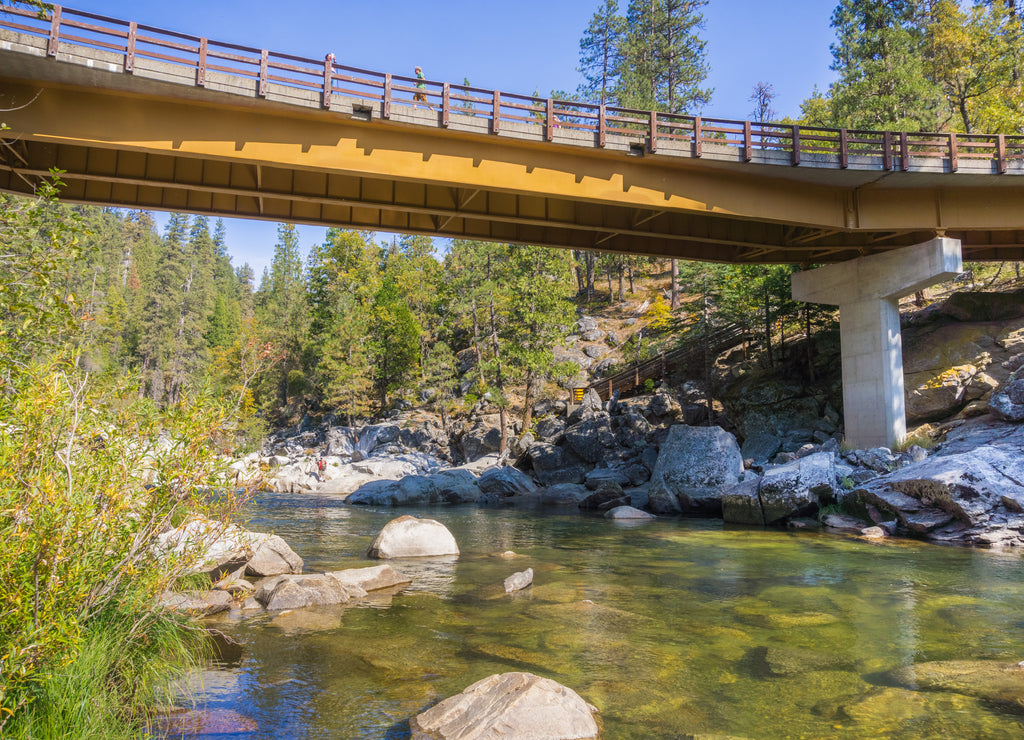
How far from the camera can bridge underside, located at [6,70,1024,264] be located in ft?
56.6

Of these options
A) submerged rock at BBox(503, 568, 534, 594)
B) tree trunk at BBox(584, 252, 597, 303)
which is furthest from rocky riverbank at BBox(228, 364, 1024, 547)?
tree trunk at BBox(584, 252, 597, 303)

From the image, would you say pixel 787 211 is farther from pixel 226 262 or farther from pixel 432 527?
pixel 226 262

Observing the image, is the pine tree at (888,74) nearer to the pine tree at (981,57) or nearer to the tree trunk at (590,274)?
the pine tree at (981,57)

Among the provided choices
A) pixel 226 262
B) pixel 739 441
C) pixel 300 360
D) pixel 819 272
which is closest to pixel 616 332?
pixel 739 441

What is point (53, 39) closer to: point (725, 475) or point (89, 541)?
point (89, 541)

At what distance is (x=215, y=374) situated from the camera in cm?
558

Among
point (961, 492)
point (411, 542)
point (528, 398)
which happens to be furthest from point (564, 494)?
point (961, 492)

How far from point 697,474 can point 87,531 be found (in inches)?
887

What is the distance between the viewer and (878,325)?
24625 millimetres

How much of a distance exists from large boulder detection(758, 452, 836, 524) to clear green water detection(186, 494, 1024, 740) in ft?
16.4

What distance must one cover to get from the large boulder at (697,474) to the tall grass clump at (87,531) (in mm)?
20103

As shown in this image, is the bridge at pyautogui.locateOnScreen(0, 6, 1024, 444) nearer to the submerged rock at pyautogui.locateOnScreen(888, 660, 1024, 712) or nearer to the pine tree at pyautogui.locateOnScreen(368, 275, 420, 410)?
the submerged rock at pyautogui.locateOnScreen(888, 660, 1024, 712)

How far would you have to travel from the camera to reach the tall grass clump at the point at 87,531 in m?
3.70

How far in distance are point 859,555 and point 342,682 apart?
12276 millimetres
